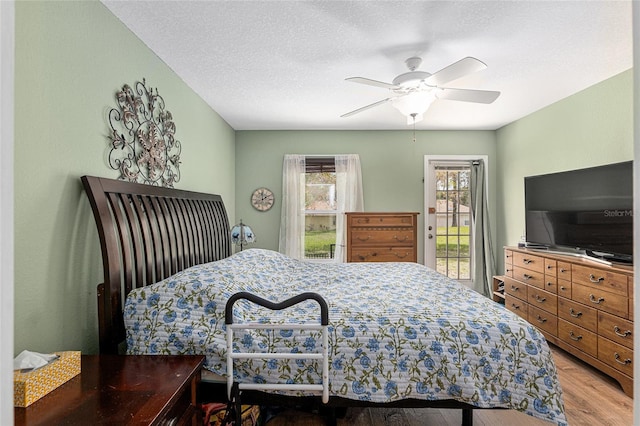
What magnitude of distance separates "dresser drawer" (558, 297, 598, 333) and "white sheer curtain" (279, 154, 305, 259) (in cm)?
306

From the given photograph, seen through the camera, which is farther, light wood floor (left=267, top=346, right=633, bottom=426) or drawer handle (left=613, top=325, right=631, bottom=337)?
drawer handle (left=613, top=325, right=631, bottom=337)

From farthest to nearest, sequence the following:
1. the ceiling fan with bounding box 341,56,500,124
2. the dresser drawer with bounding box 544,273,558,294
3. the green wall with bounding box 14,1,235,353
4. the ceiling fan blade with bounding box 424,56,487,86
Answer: the dresser drawer with bounding box 544,273,558,294, the ceiling fan with bounding box 341,56,500,124, the ceiling fan blade with bounding box 424,56,487,86, the green wall with bounding box 14,1,235,353

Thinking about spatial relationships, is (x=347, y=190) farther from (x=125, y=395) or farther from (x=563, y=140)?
(x=125, y=395)

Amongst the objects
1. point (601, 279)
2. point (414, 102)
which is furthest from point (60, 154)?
point (601, 279)

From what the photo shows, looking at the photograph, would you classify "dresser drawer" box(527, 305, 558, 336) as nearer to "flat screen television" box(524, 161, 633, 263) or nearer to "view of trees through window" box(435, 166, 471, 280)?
"flat screen television" box(524, 161, 633, 263)

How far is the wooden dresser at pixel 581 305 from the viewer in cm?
249

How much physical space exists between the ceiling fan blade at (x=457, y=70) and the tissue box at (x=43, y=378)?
2489 millimetres

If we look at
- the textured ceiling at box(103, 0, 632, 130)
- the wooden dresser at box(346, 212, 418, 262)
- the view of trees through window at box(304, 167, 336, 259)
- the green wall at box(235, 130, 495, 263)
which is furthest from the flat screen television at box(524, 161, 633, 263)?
the view of trees through window at box(304, 167, 336, 259)

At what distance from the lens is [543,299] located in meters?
3.35

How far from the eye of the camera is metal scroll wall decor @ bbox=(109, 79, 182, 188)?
209 cm

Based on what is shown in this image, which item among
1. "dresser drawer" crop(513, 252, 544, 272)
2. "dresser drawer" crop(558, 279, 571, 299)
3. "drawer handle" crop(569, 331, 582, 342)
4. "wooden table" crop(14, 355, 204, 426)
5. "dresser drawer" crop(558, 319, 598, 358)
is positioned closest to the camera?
"wooden table" crop(14, 355, 204, 426)

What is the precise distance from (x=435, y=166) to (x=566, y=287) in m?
2.49

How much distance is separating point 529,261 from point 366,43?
2.80 m

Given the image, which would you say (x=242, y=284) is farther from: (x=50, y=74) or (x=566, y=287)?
(x=566, y=287)
